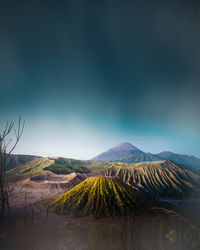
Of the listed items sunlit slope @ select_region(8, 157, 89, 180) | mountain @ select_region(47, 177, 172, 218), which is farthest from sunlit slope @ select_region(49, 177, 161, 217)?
sunlit slope @ select_region(8, 157, 89, 180)

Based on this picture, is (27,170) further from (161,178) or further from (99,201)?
(161,178)

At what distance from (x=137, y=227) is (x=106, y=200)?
2434 mm

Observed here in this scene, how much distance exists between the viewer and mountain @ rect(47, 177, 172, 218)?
5.73 meters

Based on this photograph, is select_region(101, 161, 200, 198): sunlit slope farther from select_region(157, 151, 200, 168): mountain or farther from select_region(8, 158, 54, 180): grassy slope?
select_region(8, 158, 54, 180): grassy slope

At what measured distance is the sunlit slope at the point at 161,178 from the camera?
2043 cm

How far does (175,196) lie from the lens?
19.0m

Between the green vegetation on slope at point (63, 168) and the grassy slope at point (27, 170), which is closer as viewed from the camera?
the grassy slope at point (27, 170)

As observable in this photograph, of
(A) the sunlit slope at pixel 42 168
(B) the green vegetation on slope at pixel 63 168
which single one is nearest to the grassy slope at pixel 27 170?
(A) the sunlit slope at pixel 42 168

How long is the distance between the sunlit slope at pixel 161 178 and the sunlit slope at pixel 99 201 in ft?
48.7

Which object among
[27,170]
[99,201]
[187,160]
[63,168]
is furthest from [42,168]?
[187,160]

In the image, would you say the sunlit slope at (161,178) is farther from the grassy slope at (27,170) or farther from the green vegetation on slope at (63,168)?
the grassy slope at (27,170)

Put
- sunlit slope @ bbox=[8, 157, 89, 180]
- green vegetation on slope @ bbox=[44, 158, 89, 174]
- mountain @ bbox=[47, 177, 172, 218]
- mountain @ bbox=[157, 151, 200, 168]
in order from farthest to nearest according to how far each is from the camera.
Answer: mountain @ bbox=[157, 151, 200, 168]
green vegetation on slope @ bbox=[44, 158, 89, 174]
sunlit slope @ bbox=[8, 157, 89, 180]
mountain @ bbox=[47, 177, 172, 218]

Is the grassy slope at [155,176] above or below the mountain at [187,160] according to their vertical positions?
below

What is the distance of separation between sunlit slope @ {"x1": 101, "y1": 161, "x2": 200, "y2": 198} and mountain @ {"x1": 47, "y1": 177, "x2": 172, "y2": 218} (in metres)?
14.8
